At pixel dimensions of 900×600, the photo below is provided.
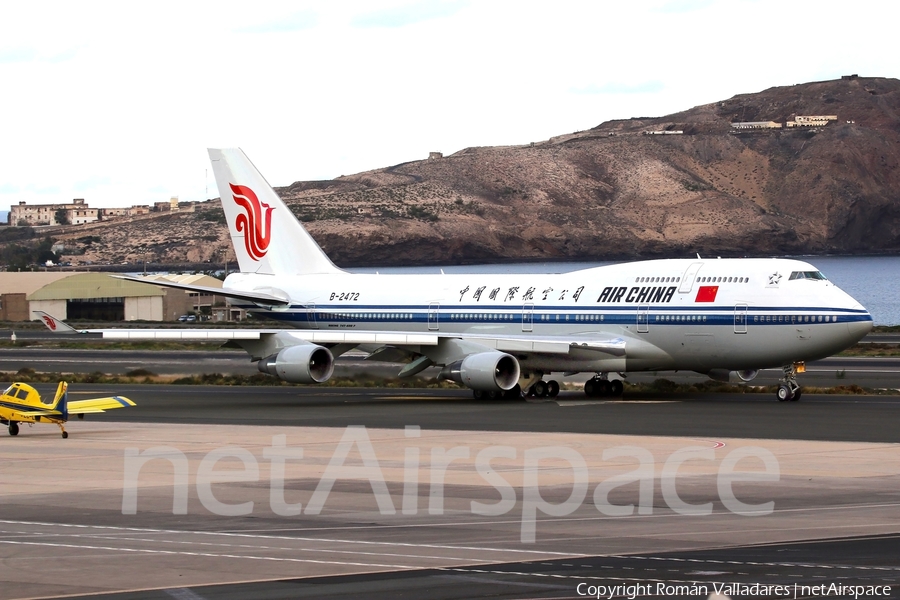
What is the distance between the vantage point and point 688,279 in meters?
41.4

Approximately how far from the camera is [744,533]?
56.1ft

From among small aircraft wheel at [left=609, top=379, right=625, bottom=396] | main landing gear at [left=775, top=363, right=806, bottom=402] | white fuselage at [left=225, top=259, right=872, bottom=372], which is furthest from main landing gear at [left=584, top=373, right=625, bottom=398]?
main landing gear at [left=775, top=363, right=806, bottom=402]

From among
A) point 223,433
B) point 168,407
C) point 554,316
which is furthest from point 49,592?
point 554,316

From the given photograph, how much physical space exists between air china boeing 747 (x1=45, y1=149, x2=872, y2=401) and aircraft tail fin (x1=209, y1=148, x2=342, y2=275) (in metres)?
0.13

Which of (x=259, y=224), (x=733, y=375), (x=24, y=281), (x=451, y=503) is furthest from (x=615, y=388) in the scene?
(x=24, y=281)

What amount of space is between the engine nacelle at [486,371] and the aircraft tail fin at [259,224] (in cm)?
1165

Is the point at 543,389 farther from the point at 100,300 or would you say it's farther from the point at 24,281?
the point at 24,281

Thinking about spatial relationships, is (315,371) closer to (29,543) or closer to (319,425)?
(319,425)

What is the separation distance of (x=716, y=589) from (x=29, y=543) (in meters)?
9.39

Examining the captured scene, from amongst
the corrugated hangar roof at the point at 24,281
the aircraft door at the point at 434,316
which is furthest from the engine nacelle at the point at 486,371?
the corrugated hangar roof at the point at 24,281

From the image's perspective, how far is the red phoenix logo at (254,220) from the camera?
51375 millimetres

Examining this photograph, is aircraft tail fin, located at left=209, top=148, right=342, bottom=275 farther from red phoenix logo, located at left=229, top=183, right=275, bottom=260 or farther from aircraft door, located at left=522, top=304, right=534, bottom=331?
aircraft door, located at left=522, top=304, right=534, bottom=331

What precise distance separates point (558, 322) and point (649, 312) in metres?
3.57

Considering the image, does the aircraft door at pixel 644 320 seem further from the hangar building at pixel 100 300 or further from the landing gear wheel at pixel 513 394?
the hangar building at pixel 100 300
